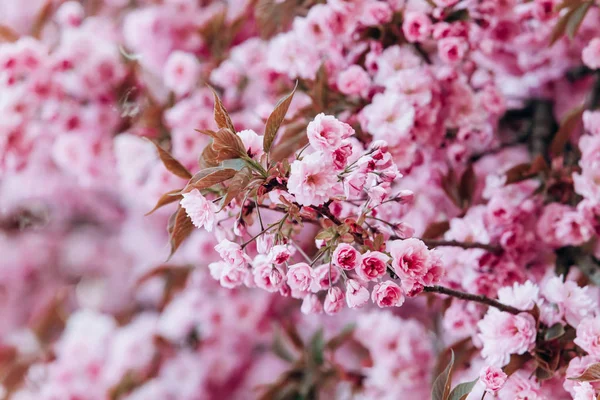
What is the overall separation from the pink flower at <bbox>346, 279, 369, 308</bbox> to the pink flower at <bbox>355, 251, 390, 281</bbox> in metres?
0.02

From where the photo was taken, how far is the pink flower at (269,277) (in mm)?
548

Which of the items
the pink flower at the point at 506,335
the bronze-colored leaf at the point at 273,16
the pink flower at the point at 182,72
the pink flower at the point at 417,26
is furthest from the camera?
the pink flower at the point at 182,72

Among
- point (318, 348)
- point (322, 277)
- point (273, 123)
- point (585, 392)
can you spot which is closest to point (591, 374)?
point (585, 392)

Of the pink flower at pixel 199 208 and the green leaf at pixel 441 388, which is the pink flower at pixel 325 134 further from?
the green leaf at pixel 441 388

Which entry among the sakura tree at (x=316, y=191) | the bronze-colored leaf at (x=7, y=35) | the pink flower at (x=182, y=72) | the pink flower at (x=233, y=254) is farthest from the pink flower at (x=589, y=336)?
the bronze-colored leaf at (x=7, y=35)

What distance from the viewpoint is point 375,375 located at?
3.16 ft

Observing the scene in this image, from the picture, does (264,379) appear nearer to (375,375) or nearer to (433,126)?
(375,375)

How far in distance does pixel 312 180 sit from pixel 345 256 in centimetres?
7

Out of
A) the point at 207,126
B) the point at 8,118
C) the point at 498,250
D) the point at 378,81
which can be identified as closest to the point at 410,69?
the point at 378,81

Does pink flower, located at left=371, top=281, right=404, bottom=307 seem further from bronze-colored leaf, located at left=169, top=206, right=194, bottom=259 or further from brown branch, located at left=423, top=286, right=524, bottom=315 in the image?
bronze-colored leaf, located at left=169, top=206, right=194, bottom=259

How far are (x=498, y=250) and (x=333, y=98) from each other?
0.88 feet

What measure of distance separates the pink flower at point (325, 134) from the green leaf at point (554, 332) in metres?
0.29

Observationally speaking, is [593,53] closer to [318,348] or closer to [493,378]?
[493,378]

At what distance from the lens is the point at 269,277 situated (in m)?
0.56
